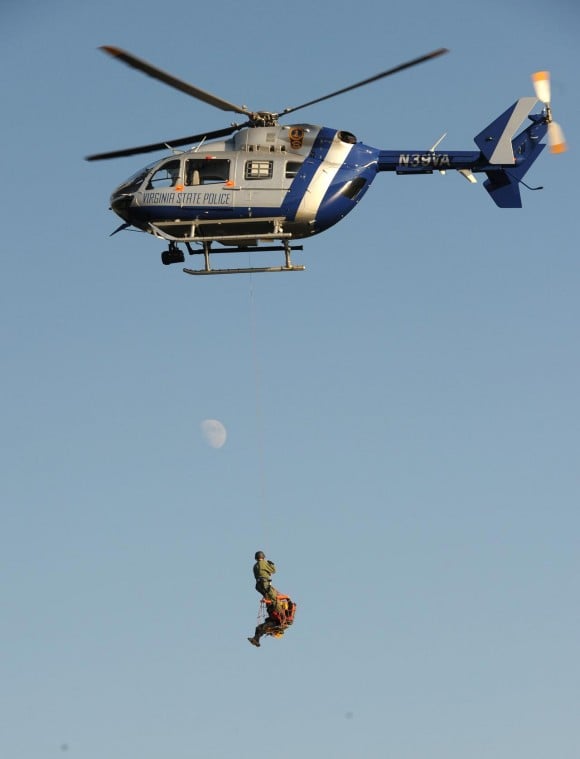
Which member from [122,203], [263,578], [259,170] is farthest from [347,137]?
[263,578]

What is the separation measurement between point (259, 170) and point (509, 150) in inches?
212

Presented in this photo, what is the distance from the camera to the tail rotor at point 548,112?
3228 centimetres

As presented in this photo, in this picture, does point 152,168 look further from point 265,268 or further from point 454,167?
point 454,167

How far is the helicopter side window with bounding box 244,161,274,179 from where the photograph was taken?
31.1 metres

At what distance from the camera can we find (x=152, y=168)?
105ft

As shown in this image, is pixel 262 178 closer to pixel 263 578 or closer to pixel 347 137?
pixel 347 137

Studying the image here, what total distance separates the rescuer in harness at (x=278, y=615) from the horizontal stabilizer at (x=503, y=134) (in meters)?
10.2

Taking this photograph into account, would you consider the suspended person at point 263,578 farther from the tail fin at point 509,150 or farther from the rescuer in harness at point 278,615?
the tail fin at point 509,150

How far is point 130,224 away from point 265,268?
3531mm

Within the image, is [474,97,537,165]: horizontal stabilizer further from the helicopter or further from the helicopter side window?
the helicopter side window

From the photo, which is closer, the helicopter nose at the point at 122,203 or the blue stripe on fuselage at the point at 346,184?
the blue stripe on fuselage at the point at 346,184

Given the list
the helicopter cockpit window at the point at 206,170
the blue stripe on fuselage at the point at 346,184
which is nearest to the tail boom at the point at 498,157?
the blue stripe on fuselage at the point at 346,184

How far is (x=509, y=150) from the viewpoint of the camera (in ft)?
106

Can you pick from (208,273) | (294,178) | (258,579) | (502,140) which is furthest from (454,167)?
(258,579)
